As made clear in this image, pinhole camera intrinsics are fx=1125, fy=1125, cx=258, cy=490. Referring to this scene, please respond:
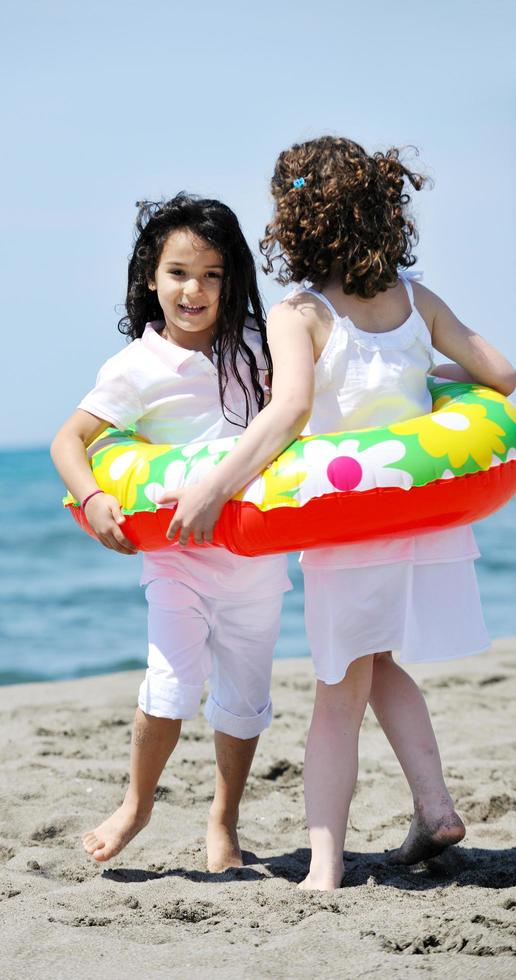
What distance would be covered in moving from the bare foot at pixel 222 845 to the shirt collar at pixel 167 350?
1363 mm

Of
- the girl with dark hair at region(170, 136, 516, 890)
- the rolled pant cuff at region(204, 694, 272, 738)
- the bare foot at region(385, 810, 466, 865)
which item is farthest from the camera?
the rolled pant cuff at region(204, 694, 272, 738)

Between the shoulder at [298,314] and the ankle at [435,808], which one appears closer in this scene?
the shoulder at [298,314]

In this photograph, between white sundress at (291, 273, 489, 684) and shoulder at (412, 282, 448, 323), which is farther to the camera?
shoulder at (412, 282, 448, 323)

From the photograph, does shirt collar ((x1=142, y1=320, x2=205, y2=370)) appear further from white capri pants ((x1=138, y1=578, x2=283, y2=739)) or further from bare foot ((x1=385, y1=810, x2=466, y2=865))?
bare foot ((x1=385, y1=810, x2=466, y2=865))

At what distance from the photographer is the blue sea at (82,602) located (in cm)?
Result: 821

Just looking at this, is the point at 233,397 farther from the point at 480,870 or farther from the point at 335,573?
the point at 480,870

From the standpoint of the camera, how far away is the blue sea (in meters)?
8.21

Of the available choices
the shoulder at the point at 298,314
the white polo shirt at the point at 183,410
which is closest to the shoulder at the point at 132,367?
the white polo shirt at the point at 183,410

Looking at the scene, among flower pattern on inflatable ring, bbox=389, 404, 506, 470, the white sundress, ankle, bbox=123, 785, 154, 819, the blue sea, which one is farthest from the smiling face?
the blue sea

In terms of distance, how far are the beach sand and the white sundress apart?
2.03ft

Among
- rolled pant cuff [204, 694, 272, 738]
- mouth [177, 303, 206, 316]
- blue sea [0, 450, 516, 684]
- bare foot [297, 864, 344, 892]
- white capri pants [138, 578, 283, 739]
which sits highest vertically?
mouth [177, 303, 206, 316]

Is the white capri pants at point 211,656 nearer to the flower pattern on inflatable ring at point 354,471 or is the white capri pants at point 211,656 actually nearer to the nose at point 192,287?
the flower pattern on inflatable ring at point 354,471

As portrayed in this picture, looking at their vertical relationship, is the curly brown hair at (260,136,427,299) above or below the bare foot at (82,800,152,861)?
above

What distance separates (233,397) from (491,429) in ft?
2.51
